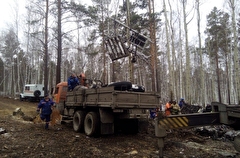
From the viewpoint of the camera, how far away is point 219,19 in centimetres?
2848

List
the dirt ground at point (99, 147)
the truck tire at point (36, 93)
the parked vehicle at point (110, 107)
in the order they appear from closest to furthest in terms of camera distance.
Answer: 1. the dirt ground at point (99, 147)
2. the parked vehicle at point (110, 107)
3. the truck tire at point (36, 93)

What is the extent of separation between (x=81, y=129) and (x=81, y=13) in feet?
39.1

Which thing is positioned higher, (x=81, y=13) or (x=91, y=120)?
(x=81, y=13)

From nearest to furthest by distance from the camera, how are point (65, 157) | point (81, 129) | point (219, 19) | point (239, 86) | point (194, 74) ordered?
point (65, 157) → point (81, 129) → point (239, 86) → point (219, 19) → point (194, 74)

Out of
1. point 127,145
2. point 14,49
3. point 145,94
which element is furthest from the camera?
point 14,49

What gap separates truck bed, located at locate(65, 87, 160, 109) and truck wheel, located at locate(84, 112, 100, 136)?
0.43 meters

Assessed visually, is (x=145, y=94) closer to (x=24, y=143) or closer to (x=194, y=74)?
(x=24, y=143)

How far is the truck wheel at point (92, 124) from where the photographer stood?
698 cm

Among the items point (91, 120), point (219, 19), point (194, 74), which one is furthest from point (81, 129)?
point (194, 74)

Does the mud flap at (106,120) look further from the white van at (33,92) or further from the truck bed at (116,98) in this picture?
the white van at (33,92)

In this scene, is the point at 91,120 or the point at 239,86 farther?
the point at 239,86

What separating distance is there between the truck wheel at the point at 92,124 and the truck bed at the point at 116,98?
0.43m

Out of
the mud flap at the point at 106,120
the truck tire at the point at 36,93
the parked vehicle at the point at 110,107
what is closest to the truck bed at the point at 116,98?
the parked vehicle at the point at 110,107

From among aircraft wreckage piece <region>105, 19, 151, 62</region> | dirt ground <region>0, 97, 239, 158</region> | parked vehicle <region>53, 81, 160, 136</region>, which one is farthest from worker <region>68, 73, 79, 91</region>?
dirt ground <region>0, 97, 239, 158</region>
